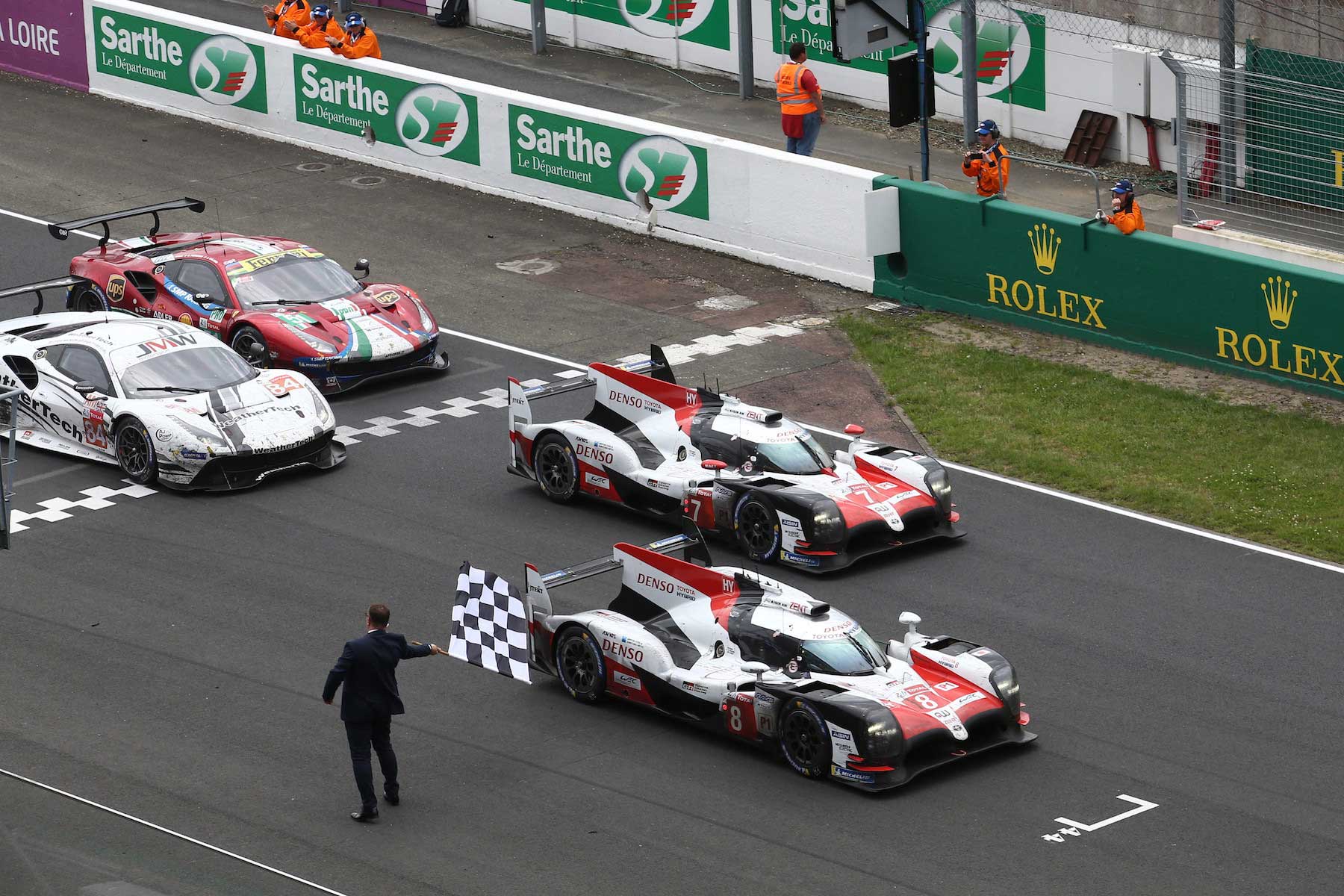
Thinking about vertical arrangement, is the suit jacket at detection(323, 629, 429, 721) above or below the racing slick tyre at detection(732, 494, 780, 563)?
above

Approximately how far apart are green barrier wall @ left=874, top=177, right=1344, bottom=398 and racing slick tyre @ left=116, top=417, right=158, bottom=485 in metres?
9.94

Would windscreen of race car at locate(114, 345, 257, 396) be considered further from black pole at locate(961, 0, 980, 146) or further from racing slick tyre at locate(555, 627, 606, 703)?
black pole at locate(961, 0, 980, 146)

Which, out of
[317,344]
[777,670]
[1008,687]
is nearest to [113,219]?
[317,344]

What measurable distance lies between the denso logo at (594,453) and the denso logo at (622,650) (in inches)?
160

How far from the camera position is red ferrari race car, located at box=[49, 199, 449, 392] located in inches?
874

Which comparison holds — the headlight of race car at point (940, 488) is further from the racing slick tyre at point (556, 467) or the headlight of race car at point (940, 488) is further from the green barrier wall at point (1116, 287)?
the green barrier wall at point (1116, 287)

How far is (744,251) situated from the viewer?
2698 cm

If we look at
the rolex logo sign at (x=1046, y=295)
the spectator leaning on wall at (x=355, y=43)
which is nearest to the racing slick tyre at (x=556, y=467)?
the rolex logo sign at (x=1046, y=295)

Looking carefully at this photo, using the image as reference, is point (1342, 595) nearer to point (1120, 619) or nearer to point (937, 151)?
point (1120, 619)

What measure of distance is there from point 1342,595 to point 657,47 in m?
20.7

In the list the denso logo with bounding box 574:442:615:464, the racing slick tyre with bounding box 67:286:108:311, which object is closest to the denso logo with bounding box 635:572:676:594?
the denso logo with bounding box 574:442:615:464

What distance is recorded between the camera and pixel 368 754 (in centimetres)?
1333

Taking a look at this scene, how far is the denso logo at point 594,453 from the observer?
1888 centimetres

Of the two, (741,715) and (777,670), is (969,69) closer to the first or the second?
(777,670)
